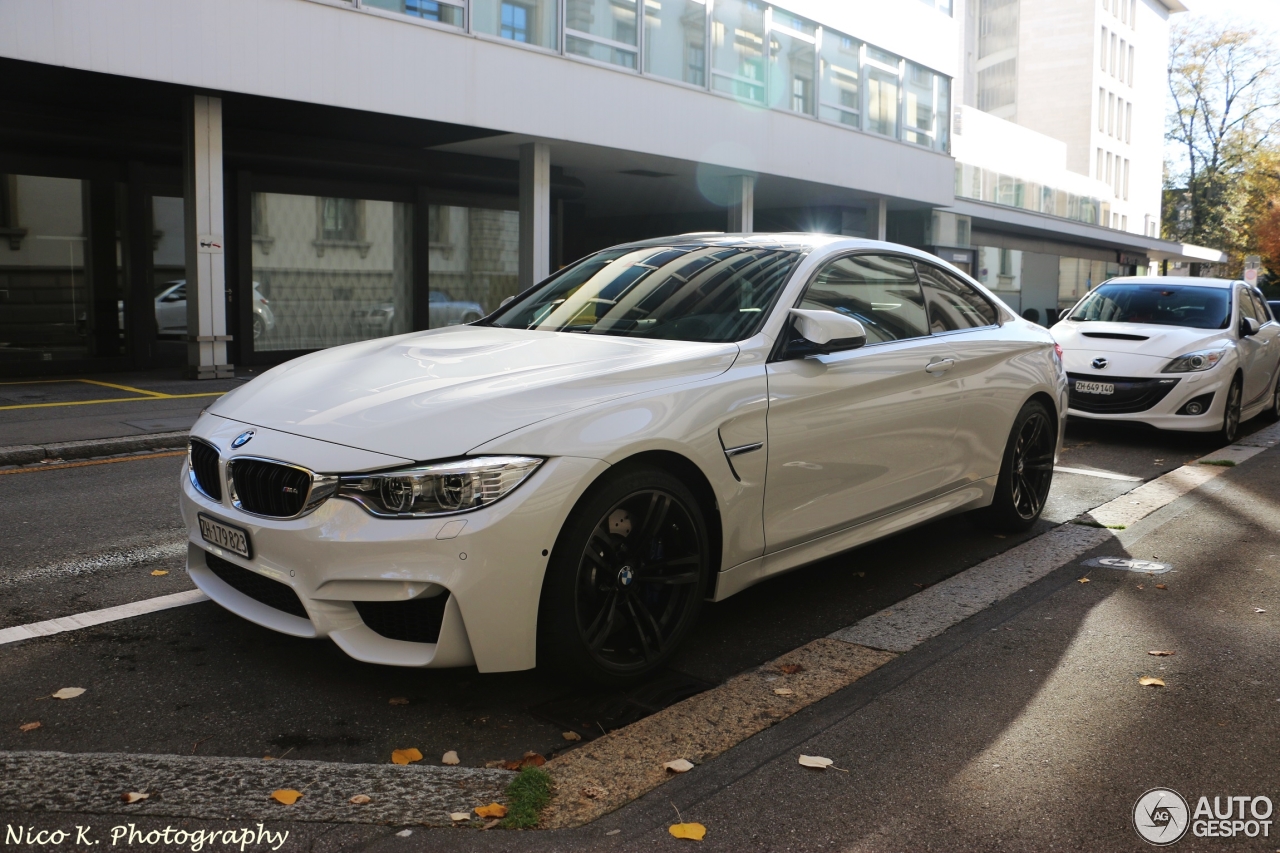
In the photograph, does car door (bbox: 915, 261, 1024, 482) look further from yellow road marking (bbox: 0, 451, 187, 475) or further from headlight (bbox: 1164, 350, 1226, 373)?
yellow road marking (bbox: 0, 451, 187, 475)

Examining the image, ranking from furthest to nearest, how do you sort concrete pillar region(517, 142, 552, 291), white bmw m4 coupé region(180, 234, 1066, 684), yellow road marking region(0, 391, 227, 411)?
concrete pillar region(517, 142, 552, 291)
yellow road marking region(0, 391, 227, 411)
white bmw m4 coupé region(180, 234, 1066, 684)

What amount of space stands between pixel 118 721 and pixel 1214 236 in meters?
77.2

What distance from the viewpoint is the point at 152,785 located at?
2.84 metres

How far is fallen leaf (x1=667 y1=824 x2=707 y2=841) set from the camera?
8.86ft

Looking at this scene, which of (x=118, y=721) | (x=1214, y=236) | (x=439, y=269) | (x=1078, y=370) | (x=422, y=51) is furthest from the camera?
(x=1214, y=236)

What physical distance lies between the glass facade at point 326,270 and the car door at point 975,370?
45.1 feet

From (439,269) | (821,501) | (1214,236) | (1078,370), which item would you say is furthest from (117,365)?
(1214,236)

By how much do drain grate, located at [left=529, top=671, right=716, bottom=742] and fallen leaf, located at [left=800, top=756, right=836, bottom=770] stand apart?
0.60 m

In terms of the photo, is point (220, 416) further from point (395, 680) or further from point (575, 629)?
point (575, 629)

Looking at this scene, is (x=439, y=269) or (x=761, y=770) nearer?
(x=761, y=770)

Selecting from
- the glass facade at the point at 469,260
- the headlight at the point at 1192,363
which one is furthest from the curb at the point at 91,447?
the glass facade at the point at 469,260

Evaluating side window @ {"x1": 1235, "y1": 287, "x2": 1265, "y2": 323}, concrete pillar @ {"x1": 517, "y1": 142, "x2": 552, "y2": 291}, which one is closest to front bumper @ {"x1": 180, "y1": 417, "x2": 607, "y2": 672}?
side window @ {"x1": 1235, "y1": 287, "x2": 1265, "y2": 323}

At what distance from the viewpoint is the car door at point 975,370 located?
5.35 meters

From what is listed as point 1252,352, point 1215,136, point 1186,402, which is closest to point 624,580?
point 1186,402
